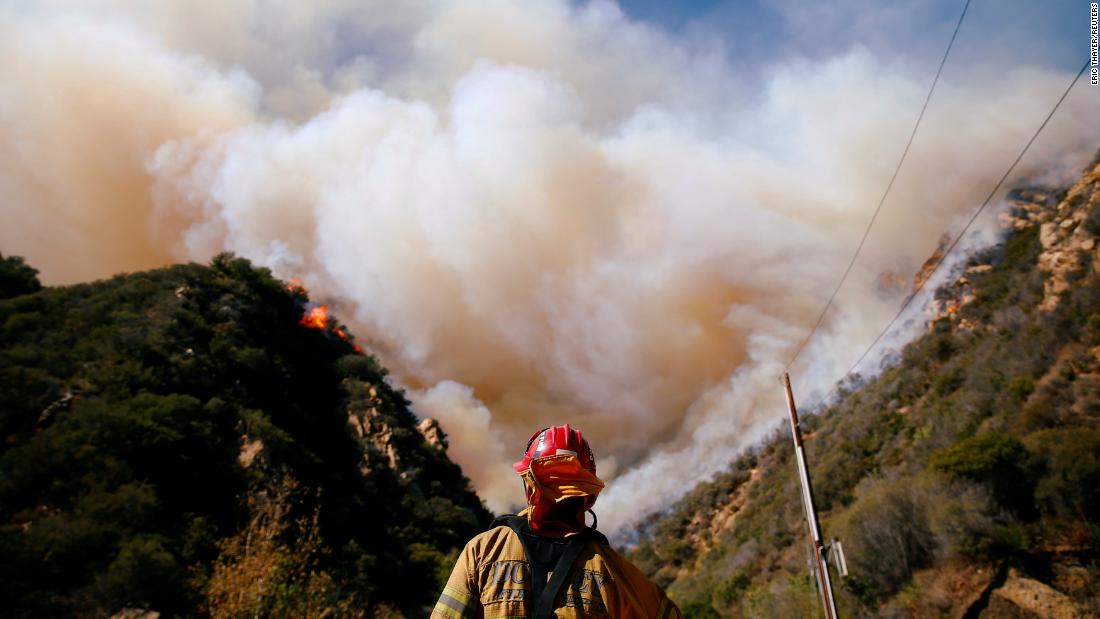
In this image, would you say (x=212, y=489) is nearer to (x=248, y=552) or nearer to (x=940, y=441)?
(x=248, y=552)

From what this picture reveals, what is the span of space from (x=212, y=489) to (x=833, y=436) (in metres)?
47.1

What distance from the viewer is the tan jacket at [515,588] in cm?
292

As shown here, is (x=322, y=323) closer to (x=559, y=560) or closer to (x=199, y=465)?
(x=199, y=465)

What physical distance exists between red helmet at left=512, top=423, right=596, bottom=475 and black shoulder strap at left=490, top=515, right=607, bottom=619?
33cm

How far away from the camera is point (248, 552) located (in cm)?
1427

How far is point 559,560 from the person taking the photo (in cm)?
303

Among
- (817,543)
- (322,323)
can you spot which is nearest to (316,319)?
(322,323)

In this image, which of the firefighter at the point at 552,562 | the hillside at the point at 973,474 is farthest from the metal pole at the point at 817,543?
the firefighter at the point at 552,562

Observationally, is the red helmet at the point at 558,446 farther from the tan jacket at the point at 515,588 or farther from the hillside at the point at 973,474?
the hillside at the point at 973,474

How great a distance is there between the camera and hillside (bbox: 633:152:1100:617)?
18250 millimetres

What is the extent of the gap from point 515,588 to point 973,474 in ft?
83.7

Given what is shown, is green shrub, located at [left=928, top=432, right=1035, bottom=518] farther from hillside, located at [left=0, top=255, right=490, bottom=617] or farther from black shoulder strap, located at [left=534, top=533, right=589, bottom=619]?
black shoulder strap, located at [left=534, top=533, right=589, bottom=619]

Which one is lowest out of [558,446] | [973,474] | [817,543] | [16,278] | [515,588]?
[515,588]

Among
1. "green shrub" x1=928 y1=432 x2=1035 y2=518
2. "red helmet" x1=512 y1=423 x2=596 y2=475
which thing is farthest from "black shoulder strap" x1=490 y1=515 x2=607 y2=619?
"green shrub" x1=928 y1=432 x2=1035 y2=518
